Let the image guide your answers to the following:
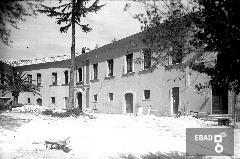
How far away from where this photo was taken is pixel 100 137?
37.8 feet

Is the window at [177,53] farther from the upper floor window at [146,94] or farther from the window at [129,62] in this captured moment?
the window at [129,62]

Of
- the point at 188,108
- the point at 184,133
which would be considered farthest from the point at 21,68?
the point at 184,133

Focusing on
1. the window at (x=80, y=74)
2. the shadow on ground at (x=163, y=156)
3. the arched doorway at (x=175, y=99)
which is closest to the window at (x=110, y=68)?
the window at (x=80, y=74)

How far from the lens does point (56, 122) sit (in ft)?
50.6

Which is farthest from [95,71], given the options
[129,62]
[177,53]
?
[177,53]

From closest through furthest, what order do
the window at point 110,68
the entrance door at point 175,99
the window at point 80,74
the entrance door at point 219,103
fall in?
1. the entrance door at point 219,103
2. the entrance door at point 175,99
3. the window at point 110,68
4. the window at point 80,74

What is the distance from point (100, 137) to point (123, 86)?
1130 centimetres

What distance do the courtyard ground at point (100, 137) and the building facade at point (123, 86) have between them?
1931 mm

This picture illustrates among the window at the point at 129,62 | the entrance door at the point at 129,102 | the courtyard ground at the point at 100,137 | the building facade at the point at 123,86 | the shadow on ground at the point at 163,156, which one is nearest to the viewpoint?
the shadow on ground at the point at 163,156

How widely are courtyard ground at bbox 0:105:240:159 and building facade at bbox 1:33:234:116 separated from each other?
76.0 inches

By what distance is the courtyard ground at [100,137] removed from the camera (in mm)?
8913

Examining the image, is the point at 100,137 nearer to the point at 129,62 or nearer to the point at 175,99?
the point at 175,99

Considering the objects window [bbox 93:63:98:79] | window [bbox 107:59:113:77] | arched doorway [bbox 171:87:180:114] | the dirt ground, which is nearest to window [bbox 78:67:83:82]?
window [bbox 93:63:98:79]

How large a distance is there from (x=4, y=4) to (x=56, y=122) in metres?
12.2
